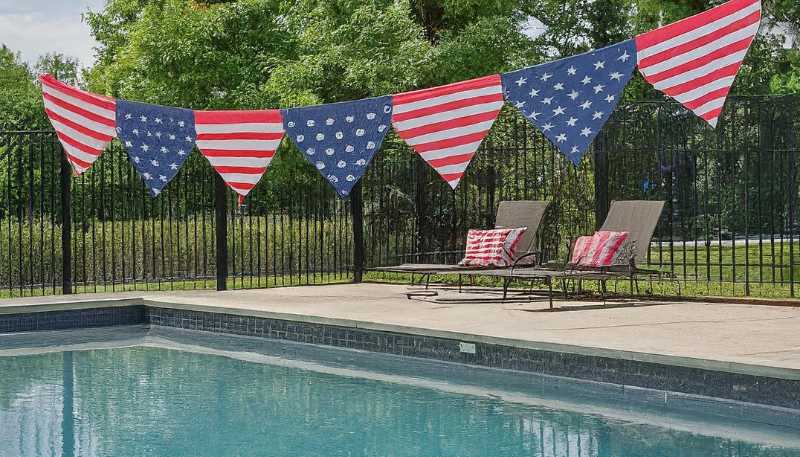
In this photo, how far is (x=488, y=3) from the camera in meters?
21.7

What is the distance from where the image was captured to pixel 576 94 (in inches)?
354

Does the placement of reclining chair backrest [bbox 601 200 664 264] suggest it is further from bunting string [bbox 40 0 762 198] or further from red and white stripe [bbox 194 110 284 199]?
red and white stripe [bbox 194 110 284 199]

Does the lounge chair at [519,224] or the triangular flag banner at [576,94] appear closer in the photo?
the triangular flag banner at [576,94]

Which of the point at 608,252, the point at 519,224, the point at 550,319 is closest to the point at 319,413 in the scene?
→ the point at 550,319

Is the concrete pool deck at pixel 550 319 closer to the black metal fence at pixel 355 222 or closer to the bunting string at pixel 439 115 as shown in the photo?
the black metal fence at pixel 355 222

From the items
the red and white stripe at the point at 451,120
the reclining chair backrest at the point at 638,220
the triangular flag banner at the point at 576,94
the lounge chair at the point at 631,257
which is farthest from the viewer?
the red and white stripe at the point at 451,120

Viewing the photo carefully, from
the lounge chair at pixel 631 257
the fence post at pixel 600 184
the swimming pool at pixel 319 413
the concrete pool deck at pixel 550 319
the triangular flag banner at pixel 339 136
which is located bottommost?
the swimming pool at pixel 319 413

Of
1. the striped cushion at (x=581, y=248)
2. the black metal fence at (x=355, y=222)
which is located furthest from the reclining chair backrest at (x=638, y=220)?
the black metal fence at (x=355, y=222)

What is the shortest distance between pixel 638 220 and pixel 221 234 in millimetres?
4728

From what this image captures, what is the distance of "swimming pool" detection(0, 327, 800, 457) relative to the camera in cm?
545

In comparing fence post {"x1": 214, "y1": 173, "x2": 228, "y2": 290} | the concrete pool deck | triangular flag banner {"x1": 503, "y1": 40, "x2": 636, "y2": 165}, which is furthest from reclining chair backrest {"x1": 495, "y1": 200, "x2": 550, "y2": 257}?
fence post {"x1": 214, "y1": 173, "x2": 228, "y2": 290}

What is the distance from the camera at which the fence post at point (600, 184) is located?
10914mm

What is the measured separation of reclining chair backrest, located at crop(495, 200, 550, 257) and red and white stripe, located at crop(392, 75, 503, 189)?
2.87ft

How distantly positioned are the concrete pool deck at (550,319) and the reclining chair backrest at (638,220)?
20.7 inches
